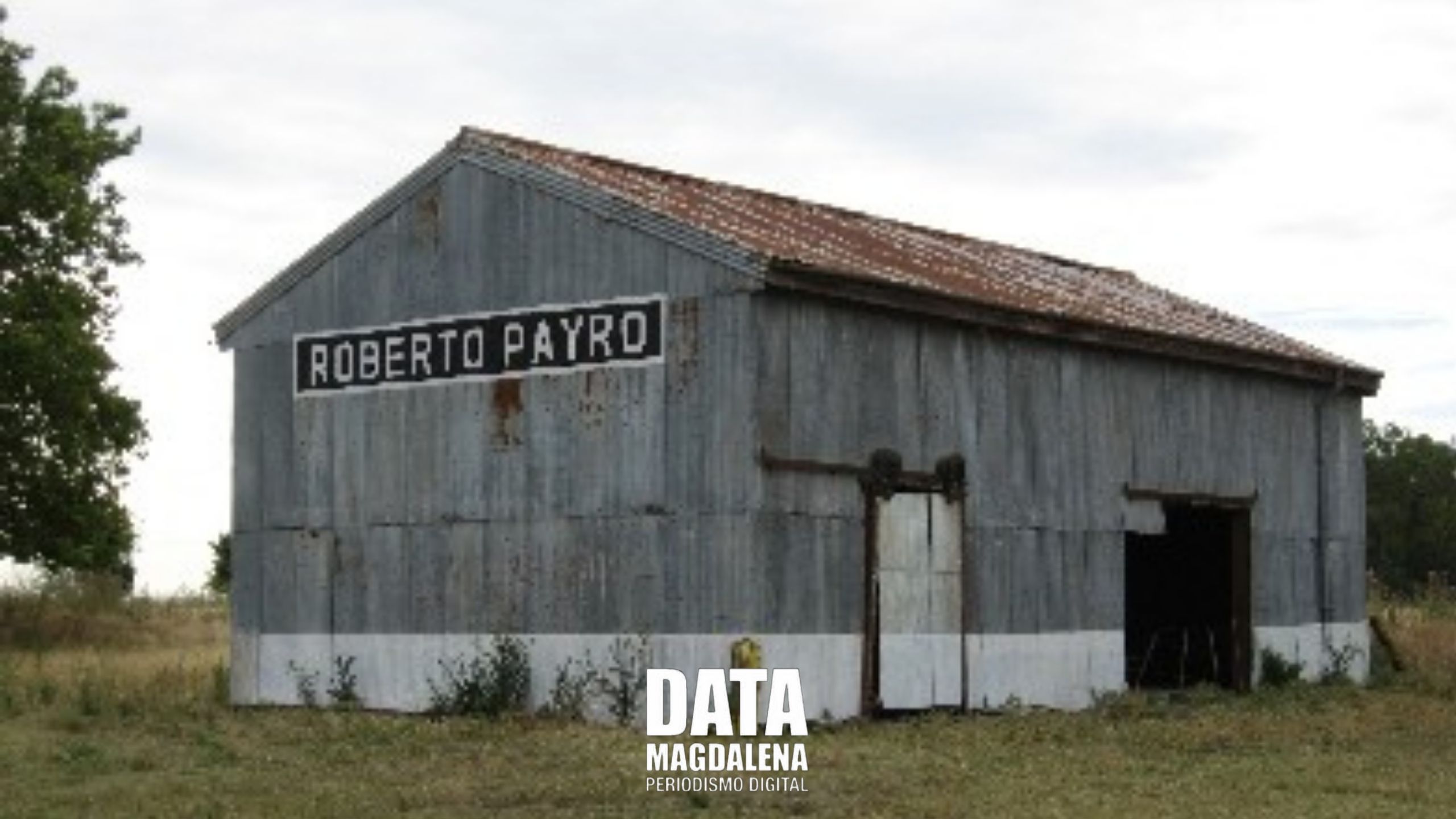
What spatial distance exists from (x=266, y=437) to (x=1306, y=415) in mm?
14890

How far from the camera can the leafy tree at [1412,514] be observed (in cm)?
8331

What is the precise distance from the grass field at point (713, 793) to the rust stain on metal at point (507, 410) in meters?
3.29

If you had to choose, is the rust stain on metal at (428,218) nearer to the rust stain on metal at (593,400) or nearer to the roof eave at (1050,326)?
the rust stain on metal at (593,400)

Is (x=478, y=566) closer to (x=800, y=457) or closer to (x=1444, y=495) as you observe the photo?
(x=800, y=457)

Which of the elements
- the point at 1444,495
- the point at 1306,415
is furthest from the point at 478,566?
the point at 1444,495

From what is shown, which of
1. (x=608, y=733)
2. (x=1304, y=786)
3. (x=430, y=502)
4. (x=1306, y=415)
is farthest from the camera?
(x=1306, y=415)

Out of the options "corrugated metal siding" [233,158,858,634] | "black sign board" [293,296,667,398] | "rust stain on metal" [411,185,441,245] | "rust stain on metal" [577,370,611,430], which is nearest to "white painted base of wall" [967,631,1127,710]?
"corrugated metal siding" [233,158,858,634]

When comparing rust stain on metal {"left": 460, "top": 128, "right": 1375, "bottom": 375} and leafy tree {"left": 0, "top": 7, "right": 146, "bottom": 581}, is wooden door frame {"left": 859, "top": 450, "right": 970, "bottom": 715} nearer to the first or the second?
rust stain on metal {"left": 460, "top": 128, "right": 1375, "bottom": 375}

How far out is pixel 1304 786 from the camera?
18.3 metres

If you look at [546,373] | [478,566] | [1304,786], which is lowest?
[1304,786]

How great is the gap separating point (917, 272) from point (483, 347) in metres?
5.15

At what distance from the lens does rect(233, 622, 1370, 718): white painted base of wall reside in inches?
904

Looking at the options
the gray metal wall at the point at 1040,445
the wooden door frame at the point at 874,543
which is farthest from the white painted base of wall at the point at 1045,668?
the wooden door frame at the point at 874,543

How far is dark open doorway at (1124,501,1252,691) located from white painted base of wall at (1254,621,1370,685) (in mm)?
510
